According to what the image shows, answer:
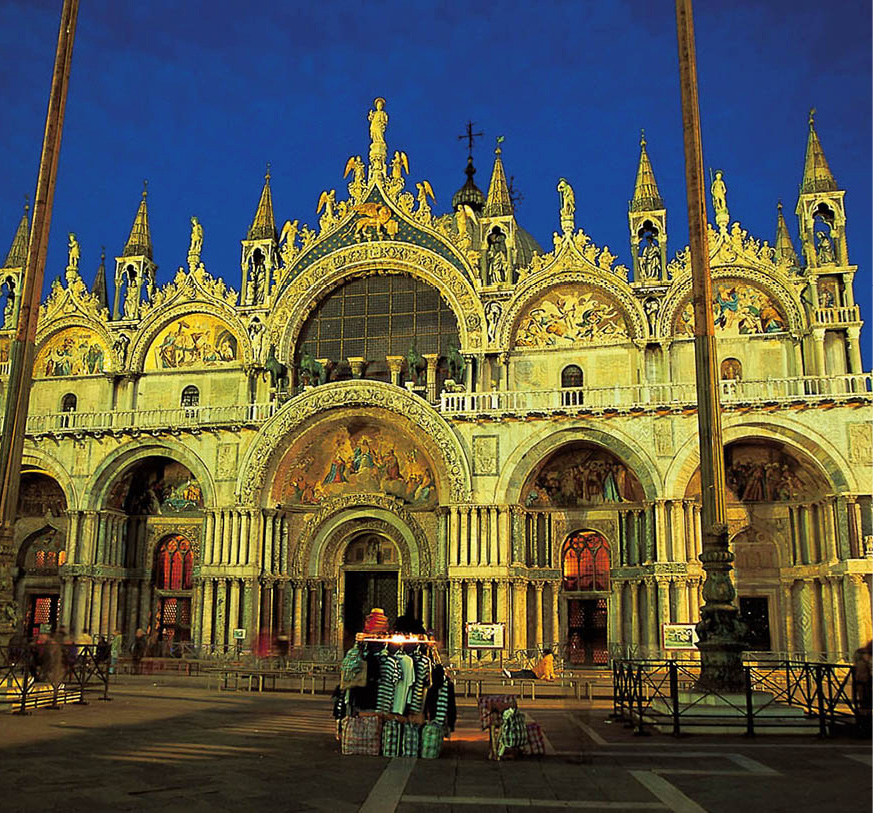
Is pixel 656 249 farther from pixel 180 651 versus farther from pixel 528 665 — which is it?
pixel 180 651

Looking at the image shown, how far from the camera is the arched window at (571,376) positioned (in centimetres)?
3278

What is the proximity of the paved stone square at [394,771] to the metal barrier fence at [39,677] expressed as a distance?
1226 mm

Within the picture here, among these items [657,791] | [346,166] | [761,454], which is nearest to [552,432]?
[761,454]

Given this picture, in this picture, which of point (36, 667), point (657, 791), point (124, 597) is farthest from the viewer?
point (124, 597)

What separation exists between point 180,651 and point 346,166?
19.4m

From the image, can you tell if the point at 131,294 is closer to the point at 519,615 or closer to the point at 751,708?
the point at 519,615

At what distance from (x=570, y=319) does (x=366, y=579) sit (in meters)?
12.0

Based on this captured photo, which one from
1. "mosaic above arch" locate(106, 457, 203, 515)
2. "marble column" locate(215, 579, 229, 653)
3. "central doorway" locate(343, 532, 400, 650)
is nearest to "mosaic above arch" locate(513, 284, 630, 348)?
"central doorway" locate(343, 532, 400, 650)

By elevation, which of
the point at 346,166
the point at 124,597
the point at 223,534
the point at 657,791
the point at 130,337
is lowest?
the point at 657,791

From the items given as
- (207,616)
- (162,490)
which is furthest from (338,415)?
(162,490)

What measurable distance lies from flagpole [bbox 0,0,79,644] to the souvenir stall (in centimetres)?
880

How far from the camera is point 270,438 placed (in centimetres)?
3206

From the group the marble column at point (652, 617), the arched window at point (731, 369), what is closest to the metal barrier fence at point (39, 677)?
the marble column at point (652, 617)

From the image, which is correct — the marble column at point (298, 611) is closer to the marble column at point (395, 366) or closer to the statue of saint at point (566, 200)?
the marble column at point (395, 366)
